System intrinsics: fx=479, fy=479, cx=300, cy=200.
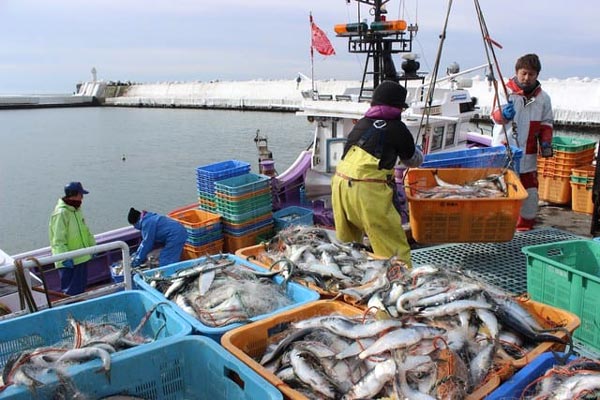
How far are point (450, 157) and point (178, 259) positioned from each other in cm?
360

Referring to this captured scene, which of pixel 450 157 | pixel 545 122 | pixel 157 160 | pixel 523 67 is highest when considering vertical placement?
pixel 523 67

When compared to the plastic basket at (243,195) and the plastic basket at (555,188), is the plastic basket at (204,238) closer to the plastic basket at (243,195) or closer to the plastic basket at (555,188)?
the plastic basket at (243,195)

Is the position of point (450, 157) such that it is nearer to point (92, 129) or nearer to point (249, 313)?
point (249, 313)

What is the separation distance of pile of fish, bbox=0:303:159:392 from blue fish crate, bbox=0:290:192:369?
12 cm

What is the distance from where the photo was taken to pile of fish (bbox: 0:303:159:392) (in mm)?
1945

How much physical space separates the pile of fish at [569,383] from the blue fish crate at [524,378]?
0.02 metres

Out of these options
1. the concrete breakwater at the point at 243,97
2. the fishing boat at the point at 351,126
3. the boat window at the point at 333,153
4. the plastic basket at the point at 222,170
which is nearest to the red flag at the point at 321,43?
the fishing boat at the point at 351,126

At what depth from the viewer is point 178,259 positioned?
592 cm

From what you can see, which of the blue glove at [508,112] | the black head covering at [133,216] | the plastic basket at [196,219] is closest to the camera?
the blue glove at [508,112]

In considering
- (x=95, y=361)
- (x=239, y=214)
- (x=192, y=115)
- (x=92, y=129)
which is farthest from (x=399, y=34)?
(x=192, y=115)

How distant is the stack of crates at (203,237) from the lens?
256 inches

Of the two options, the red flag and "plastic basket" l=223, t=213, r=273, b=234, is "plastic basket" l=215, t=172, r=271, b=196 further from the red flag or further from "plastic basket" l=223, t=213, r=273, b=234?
the red flag

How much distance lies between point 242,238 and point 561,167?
196 inches

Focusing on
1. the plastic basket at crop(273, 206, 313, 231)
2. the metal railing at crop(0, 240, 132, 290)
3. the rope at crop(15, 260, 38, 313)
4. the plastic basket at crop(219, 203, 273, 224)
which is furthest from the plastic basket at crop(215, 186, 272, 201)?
the rope at crop(15, 260, 38, 313)
